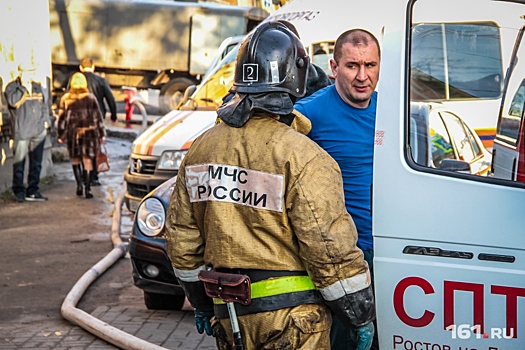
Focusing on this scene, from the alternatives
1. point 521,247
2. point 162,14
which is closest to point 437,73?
point 521,247

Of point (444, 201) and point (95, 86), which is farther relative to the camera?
point (95, 86)

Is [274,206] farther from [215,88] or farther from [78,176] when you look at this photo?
[78,176]

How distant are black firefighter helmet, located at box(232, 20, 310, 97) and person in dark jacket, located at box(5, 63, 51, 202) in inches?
390

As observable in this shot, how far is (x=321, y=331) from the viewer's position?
3.74 m

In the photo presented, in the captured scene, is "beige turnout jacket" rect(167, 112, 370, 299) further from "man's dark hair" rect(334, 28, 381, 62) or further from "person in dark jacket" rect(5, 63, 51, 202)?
"person in dark jacket" rect(5, 63, 51, 202)

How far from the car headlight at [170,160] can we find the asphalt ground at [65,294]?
97cm

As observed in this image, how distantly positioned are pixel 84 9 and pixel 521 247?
904 inches

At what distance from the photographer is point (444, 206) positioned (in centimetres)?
427

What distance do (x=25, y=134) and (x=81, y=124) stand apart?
74 centimetres

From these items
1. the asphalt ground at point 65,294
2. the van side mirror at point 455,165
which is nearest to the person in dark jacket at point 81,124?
the asphalt ground at point 65,294

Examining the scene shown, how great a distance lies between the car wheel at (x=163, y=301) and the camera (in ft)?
24.6

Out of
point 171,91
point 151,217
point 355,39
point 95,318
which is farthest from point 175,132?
point 171,91

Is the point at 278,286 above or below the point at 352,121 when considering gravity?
below

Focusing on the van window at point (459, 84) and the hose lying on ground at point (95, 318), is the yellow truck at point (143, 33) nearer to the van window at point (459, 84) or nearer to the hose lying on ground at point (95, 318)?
the hose lying on ground at point (95, 318)
